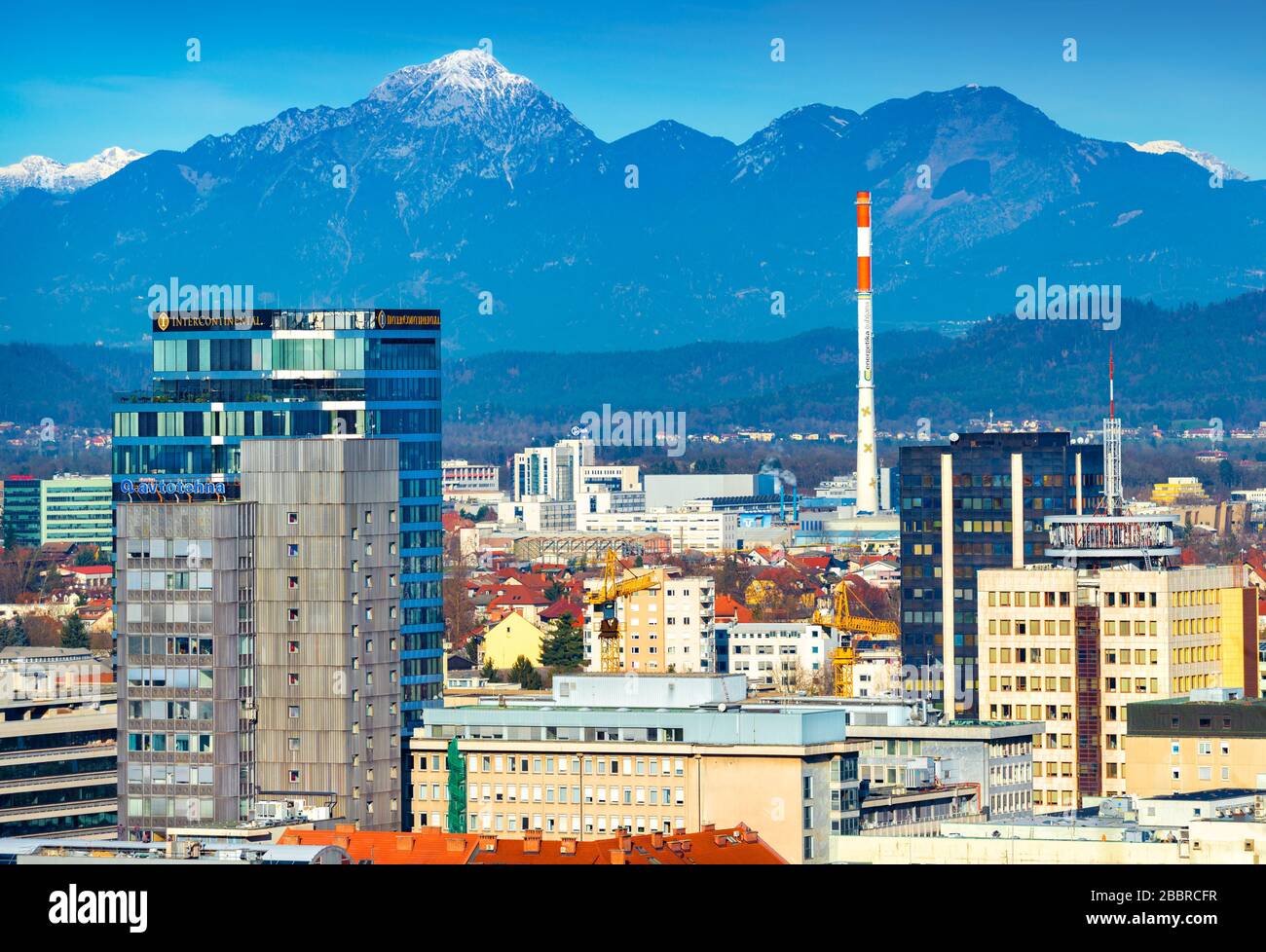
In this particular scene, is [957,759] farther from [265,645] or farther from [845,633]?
[845,633]

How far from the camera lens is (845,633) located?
7106 inches

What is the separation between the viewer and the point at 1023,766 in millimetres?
103625

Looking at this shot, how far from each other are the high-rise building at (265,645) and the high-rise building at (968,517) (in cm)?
5008

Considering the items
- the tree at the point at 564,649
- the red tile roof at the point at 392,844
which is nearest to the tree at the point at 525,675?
the tree at the point at 564,649

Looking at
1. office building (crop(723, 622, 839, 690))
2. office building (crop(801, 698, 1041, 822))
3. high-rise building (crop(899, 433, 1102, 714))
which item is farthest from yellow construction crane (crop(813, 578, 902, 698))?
office building (crop(801, 698, 1041, 822))

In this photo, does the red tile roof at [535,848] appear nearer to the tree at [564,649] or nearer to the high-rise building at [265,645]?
the high-rise building at [265,645]

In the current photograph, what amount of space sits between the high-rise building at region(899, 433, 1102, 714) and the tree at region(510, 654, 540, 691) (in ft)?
67.2

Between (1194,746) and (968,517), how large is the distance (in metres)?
49.0

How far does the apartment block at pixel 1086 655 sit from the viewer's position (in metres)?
105

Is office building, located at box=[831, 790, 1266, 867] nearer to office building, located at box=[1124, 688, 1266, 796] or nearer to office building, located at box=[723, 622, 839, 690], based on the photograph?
office building, located at box=[1124, 688, 1266, 796]

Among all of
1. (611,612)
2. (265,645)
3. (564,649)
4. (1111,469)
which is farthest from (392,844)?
(611,612)
